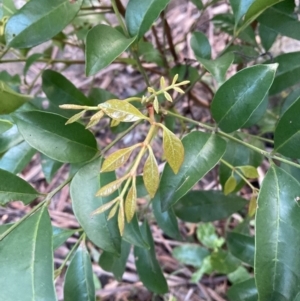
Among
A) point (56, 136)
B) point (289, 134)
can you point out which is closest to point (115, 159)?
point (56, 136)

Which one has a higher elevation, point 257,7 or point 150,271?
point 257,7

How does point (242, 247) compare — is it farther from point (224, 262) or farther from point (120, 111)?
point (120, 111)

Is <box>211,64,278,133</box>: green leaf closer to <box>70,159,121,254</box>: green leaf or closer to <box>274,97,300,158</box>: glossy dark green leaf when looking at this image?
<box>274,97,300,158</box>: glossy dark green leaf

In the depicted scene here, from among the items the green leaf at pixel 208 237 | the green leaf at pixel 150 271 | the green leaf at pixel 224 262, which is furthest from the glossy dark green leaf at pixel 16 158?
the green leaf at pixel 208 237

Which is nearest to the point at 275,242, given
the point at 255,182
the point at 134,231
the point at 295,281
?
the point at 295,281

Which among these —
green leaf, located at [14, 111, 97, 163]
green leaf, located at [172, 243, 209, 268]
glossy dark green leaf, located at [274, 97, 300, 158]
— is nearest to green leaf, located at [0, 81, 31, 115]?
green leaf, located at [14, 111, 97, 163]

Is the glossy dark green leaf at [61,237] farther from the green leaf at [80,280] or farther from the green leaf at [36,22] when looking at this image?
the green leaf at [36,22]
